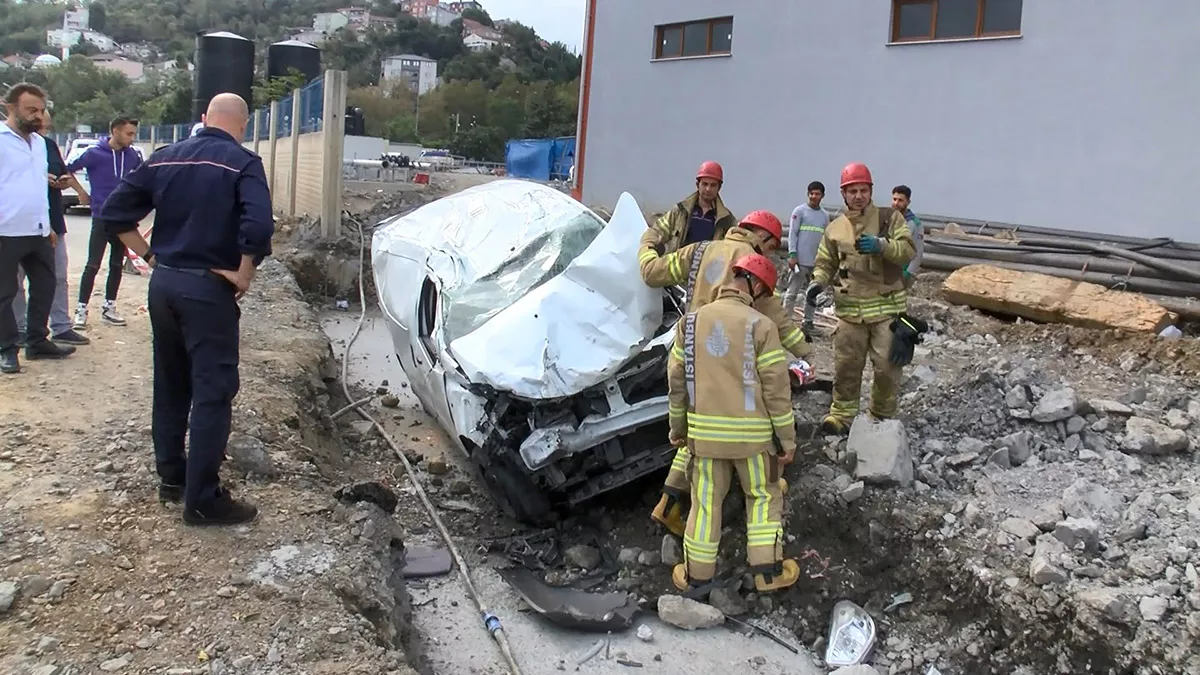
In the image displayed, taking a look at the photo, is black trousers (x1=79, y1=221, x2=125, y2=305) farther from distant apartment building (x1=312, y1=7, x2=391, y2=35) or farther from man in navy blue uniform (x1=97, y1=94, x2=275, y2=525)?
distant apartment building (x1=312, y1=7, x2=391, y2=35)

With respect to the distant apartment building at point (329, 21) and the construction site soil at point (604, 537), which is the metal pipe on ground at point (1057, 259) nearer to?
the construction site soil at point (604, 537)

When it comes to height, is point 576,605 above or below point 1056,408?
below

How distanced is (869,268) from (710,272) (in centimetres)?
127

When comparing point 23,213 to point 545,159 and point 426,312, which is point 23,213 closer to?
point 426,312

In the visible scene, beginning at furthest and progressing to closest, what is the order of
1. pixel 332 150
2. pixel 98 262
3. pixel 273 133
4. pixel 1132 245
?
pixel 273 133
pixel 332 150
pixel 1132 245
pixel 98 262

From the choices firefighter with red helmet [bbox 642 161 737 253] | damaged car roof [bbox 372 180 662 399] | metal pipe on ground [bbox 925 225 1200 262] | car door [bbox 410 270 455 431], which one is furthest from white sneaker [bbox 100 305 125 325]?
metal pipe on ground [bbox 925 225 1200 262]

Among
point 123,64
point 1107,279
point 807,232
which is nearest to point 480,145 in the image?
point 807,232

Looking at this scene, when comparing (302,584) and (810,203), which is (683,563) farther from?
(810,203)

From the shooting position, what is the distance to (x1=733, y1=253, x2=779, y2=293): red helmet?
4312 mm

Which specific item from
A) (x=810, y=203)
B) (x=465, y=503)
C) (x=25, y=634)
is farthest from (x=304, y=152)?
(x=25, y=634)

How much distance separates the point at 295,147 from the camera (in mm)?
15500

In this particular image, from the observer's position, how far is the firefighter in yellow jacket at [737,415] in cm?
422

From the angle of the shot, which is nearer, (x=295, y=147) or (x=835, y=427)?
(x=835, y=427)

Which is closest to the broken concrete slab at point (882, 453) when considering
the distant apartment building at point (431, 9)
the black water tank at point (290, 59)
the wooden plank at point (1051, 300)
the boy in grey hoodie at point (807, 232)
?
the boy in grey hoodie at point (807, 232)
